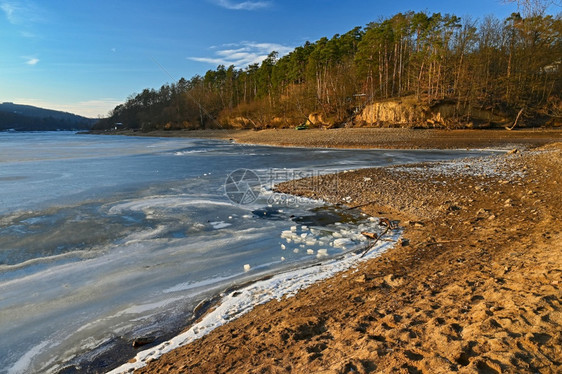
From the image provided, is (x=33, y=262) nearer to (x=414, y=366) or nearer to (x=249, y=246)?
(x=249, y=246)

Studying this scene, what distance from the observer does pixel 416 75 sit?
4869 centimetres

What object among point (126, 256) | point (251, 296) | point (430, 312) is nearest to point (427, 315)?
point (430, 312)

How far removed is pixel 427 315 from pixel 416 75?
5240 centimetres

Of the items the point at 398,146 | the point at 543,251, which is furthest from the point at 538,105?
the point at 543,251

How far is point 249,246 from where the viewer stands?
22.5ft

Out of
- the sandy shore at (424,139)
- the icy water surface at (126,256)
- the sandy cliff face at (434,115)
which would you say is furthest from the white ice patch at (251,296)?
the sandy cliff face at (434,115)

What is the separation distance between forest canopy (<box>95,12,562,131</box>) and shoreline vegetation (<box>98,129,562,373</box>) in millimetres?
24731

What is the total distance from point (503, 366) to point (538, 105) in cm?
5153

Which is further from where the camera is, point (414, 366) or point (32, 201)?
point (32, 201)

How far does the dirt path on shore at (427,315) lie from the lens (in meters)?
2.59

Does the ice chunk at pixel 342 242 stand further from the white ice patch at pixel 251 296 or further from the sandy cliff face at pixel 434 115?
the sandy cliff face at pixel 434 115

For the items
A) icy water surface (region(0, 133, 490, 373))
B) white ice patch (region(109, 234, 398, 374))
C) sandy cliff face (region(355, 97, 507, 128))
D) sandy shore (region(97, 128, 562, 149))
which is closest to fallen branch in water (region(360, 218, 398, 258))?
white ice patch (region(109, 234, 398, 374))

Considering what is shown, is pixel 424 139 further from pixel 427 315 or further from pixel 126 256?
pixel 427 315

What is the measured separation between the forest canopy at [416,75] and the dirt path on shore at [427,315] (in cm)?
2502
